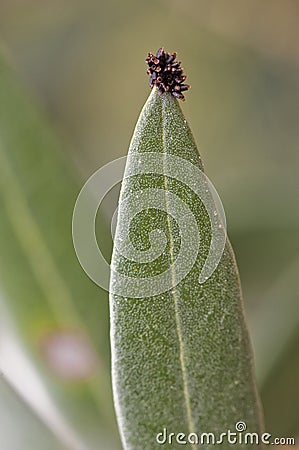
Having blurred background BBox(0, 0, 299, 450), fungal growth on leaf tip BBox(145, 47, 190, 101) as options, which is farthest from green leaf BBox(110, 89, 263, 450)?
blurred background BBox(0, 0, 299, 450)

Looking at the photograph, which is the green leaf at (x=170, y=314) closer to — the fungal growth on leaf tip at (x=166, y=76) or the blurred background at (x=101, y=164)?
the fungal growth on leaf tip at (x=166, y=76)

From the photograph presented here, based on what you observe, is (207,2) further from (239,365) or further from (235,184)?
(239,365)

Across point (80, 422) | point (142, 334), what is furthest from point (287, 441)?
point (142, 334)

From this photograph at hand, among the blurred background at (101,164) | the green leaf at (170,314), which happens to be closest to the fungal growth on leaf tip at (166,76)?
the green leaf at (170,314)

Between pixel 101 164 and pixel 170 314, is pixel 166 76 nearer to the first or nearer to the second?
pixel 170 314

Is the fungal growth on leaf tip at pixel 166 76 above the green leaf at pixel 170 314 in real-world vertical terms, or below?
above

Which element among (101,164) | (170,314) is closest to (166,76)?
(170,314)
